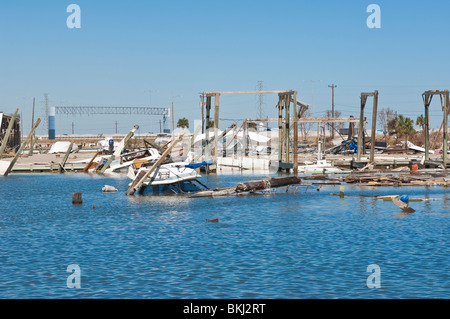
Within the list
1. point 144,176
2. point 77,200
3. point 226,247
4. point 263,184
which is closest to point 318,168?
point 263,184

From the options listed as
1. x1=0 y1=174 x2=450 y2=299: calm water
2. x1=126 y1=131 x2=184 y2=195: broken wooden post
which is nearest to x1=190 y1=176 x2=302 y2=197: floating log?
x1=0 y1=174 x2=450 y2=299: calm water

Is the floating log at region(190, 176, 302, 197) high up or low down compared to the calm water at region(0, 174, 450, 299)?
up

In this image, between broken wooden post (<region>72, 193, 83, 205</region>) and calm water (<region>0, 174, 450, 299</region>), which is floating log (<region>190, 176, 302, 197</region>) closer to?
calm water (<region>0, 174, 450, 299</region>)

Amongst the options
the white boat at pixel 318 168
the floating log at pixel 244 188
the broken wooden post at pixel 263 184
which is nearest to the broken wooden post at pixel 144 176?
the floating log at pixel 244 188

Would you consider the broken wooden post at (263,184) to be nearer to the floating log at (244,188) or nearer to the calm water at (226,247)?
the floating log at (244,188)

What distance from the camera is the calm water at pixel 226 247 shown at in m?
15.4

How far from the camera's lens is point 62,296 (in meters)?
14.6

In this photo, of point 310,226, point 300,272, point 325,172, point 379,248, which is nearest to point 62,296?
point 300,272

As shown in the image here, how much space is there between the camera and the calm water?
15.4 m

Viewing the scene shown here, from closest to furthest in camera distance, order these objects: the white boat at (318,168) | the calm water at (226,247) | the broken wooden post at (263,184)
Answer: the calm water at (226,247), the broken wooden post at (263,184), the white boat at (318,168)

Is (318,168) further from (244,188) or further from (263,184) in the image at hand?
(244,188)

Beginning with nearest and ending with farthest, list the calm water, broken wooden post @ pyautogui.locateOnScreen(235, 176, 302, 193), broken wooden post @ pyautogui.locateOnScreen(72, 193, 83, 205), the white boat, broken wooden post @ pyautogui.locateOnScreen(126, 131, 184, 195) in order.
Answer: the calm water → broken wooden post @ pyautogui.locateOnScreen(72, 193, 83, 205) → broken wooden post @ pyautogui.locateOnScreen(235, 176, 302, 193) → broken wooden post @ pyautogui.locateOnScreen(126, 131, 184, 195) → the white boat

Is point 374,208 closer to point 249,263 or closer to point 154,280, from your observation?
point 249,263
